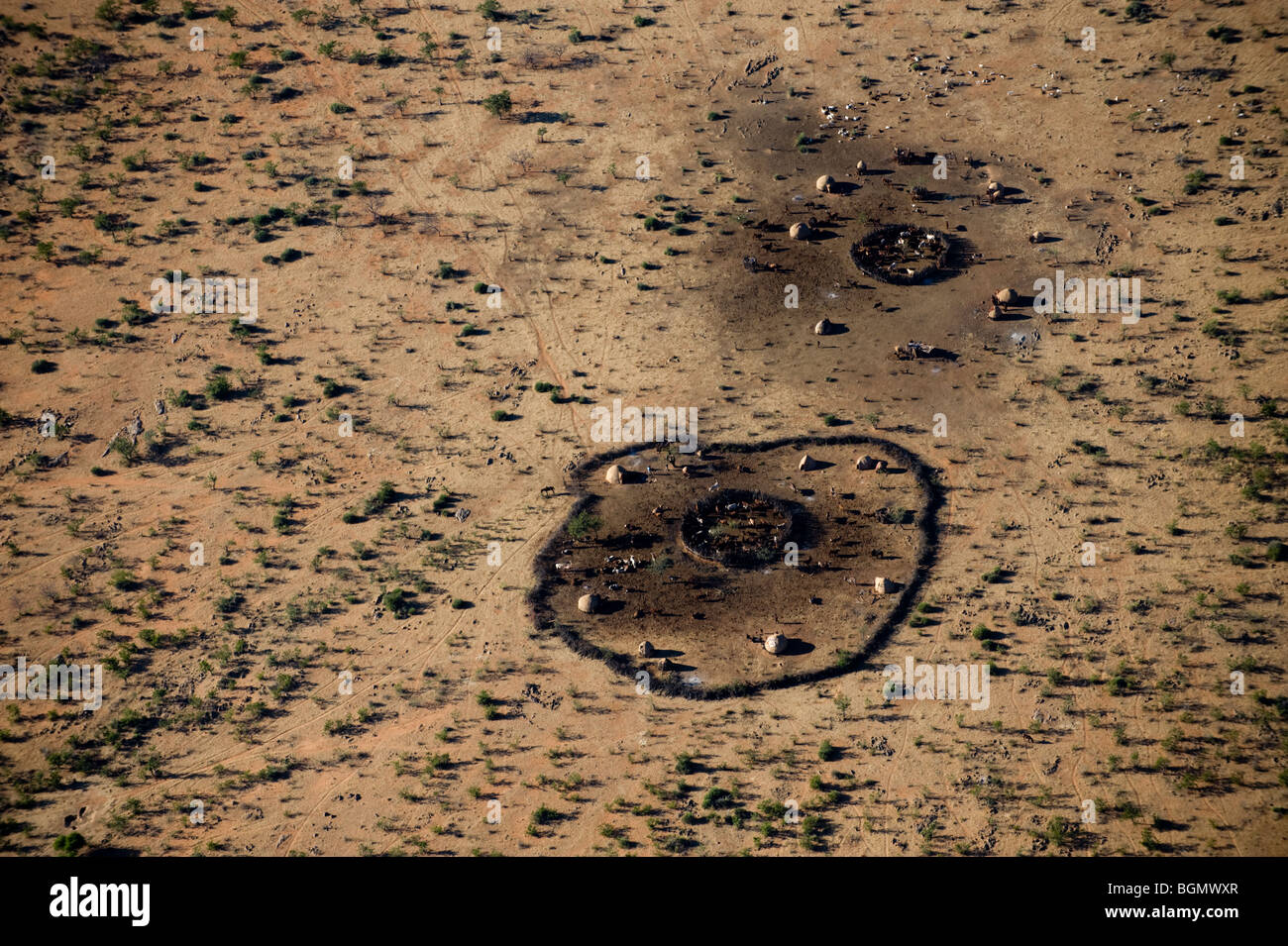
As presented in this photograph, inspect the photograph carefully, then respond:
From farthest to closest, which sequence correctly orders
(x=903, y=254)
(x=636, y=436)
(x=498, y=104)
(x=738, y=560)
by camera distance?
(x=498, y=104) < (x=903, y=254) < (x=636, y=436) < (x=738, y=560)

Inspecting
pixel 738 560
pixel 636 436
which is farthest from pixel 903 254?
pixel 738 560

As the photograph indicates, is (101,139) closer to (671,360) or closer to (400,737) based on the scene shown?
(671,360)

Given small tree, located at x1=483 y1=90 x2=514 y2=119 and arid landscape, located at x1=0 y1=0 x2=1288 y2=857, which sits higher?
small tree, located at x1=483 y1=90 x2=514 y2=119

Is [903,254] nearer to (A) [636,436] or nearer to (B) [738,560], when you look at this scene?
(A) [636,436]

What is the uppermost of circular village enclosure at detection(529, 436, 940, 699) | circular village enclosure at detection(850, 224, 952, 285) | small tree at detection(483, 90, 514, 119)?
small tree at detection(483, 90, 514, 119)

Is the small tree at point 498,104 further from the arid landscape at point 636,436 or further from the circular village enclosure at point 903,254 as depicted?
the circular village enclosure at point 903,254

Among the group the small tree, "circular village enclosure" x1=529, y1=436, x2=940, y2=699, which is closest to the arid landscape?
"circular village enclosure" x1=529, y1=436, x2=940, y2=699

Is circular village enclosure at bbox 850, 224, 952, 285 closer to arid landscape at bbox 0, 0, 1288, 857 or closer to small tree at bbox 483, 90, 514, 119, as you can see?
arid landscape at bbox 0, 0, 1288, 857
